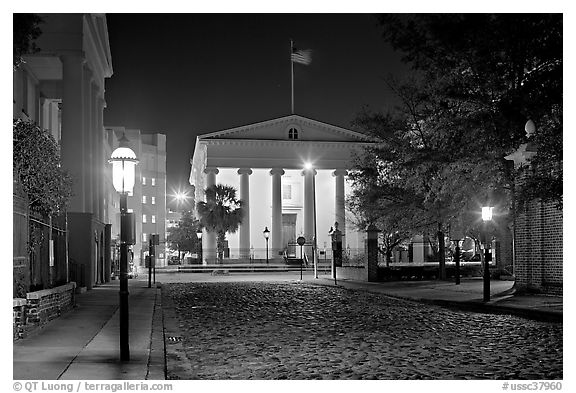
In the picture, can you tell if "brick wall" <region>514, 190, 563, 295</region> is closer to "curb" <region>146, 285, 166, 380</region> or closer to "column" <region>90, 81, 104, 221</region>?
"curb" <region>146, 285, 166, 380</region>

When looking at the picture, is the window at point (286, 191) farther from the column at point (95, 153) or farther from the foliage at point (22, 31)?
the foliage at point (22, 31)

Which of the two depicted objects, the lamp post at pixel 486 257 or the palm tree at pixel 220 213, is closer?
the lamp post at pixel 486 257

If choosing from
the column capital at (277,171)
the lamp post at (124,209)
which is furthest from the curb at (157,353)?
the column capital at (277,171)

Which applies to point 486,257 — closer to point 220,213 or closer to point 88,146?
point 88,146

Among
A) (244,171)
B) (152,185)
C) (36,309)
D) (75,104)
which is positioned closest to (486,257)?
(36,309)

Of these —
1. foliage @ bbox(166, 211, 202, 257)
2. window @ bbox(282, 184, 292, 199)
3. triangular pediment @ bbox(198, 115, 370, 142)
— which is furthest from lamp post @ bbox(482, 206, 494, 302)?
foliage @ bbox(166, 211, 202, 257)

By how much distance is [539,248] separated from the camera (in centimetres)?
2195

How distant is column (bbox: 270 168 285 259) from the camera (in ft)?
240

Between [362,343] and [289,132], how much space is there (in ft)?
204

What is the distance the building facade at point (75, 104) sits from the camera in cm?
2878

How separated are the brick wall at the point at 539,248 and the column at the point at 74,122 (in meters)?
15.5

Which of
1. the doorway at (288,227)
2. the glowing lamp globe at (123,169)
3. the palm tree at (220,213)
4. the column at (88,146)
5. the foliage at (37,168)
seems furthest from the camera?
the doorway at (288,227)
